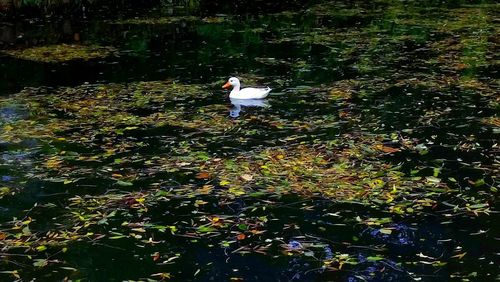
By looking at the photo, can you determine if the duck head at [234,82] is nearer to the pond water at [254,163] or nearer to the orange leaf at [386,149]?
the pond water at [254,163]

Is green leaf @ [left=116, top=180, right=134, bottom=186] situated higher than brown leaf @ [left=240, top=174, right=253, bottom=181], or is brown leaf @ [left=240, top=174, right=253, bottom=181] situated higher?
brown leaf @ [left=240, top=174, right=253, bottom=181]

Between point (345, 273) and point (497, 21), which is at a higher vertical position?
point (497, 21)

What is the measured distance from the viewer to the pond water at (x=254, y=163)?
4.69 m

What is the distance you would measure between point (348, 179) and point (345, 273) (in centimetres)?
165

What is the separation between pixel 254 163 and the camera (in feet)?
20.9

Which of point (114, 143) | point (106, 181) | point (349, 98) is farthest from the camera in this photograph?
point (349, 98)

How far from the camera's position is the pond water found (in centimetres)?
469

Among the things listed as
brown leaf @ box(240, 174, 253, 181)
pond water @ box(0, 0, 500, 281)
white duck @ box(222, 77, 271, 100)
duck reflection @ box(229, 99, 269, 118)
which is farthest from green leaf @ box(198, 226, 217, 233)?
white duck @ box(222, 77, 271, 100)

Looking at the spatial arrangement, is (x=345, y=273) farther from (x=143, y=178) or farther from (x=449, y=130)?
(x=449, y=130)

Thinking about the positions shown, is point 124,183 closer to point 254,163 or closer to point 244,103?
point 254,163

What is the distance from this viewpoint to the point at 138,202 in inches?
220

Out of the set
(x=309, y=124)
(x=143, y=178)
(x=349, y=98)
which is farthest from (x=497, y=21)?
(x=143, y=178)

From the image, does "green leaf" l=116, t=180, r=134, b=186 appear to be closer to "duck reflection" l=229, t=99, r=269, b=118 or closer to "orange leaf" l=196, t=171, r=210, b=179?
"orange leaf" l=196, t=171, r=210, b=179

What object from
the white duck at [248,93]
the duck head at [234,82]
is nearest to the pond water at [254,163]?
the white duck at [248,93]
